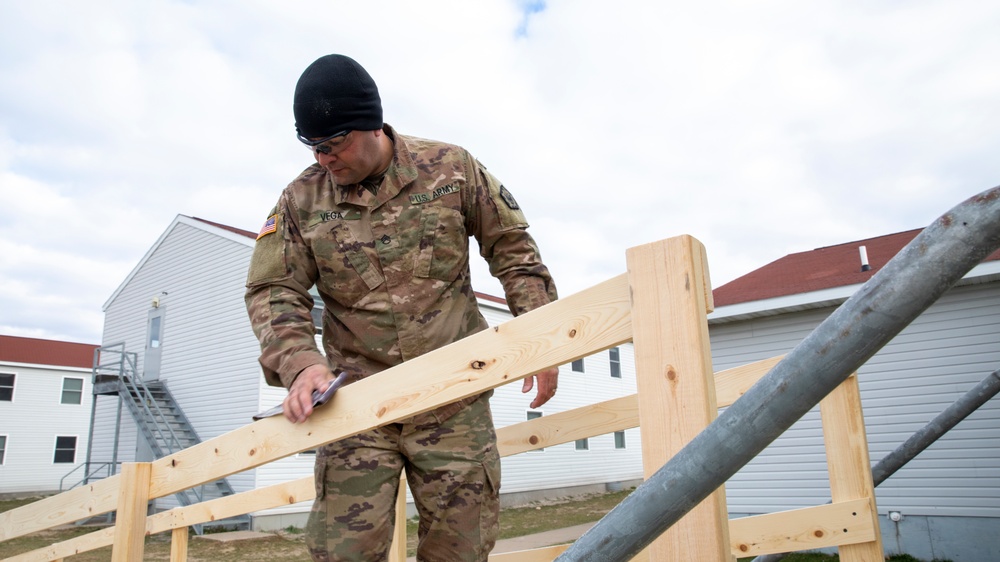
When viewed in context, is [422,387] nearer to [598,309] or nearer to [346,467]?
[598,309]

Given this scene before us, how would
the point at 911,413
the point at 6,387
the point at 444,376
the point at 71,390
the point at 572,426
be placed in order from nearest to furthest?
the point at 444,376
the point at 572,426
the point at 911,413
the point at 6,387
the point at 71,390

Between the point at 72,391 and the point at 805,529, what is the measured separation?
31039 mm

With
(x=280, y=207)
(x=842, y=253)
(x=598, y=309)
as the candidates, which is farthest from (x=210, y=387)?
(x=598, y=309)

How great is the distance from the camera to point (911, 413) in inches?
365

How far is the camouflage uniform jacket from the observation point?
2.21 m

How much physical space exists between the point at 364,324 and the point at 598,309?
1.08 metres

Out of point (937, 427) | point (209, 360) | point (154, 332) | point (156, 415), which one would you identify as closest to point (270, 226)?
point (937, 427)

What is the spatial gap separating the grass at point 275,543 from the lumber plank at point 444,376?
8.29 meters

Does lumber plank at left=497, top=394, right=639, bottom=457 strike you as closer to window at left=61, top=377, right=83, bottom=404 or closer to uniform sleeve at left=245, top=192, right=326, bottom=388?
uniform sleeve at left=245, top=192, right=326, bottom=388

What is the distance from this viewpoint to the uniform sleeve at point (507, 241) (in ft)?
7.88

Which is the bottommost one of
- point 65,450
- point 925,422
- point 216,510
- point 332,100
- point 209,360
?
point 216,510

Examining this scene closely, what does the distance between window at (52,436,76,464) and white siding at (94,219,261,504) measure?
958cm

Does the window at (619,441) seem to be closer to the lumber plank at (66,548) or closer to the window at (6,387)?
the window at (6,387)

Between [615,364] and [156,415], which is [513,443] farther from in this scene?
[615,364]
